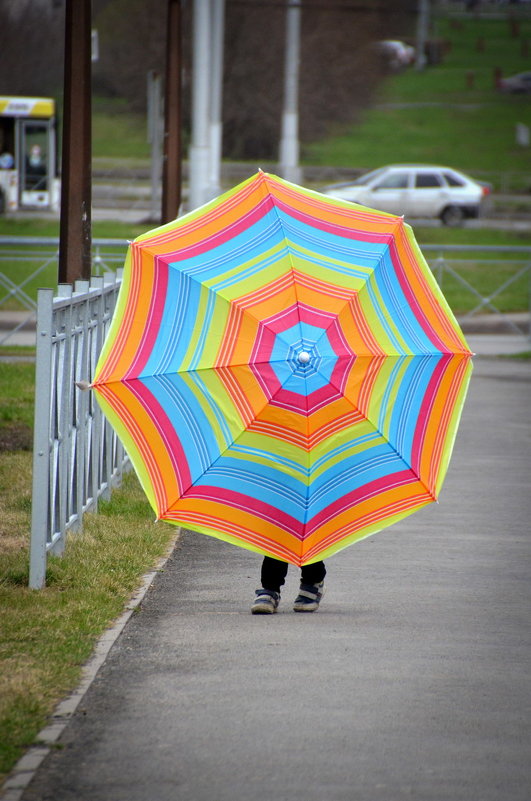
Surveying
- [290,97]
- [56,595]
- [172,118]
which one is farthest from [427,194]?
[56,595]

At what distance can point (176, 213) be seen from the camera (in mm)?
17156

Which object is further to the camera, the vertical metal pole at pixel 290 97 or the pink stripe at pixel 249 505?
the vertical metal pole at pixel 290 97

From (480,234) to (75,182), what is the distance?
25.8 m

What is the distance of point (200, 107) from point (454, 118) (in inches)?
1753

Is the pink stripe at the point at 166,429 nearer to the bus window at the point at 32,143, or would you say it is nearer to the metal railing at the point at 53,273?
the metal railing at the point at 53,273

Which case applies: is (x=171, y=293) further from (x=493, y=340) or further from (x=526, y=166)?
(x=526, y=166)

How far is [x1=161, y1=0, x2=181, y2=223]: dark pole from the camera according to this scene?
54.2 feet

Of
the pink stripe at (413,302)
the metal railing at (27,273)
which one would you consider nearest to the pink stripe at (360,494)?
the pink stripe at (413,302)

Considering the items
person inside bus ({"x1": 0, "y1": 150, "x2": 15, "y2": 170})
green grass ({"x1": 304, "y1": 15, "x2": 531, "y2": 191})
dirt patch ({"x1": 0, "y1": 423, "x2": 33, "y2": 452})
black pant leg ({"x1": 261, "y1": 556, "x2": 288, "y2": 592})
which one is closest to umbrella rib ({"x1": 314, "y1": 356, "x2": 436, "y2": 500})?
black pant leg ({"x1": 261, "y1": 556, "x2": 288, "y2": 592})

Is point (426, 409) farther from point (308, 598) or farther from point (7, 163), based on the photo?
point (7, 163)

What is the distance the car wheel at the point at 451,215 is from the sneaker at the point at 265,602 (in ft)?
102

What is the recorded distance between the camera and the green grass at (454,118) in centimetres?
5633

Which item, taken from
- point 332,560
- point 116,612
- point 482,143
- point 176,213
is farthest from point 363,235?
point 482,143

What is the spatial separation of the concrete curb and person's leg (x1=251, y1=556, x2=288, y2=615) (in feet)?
1.94
